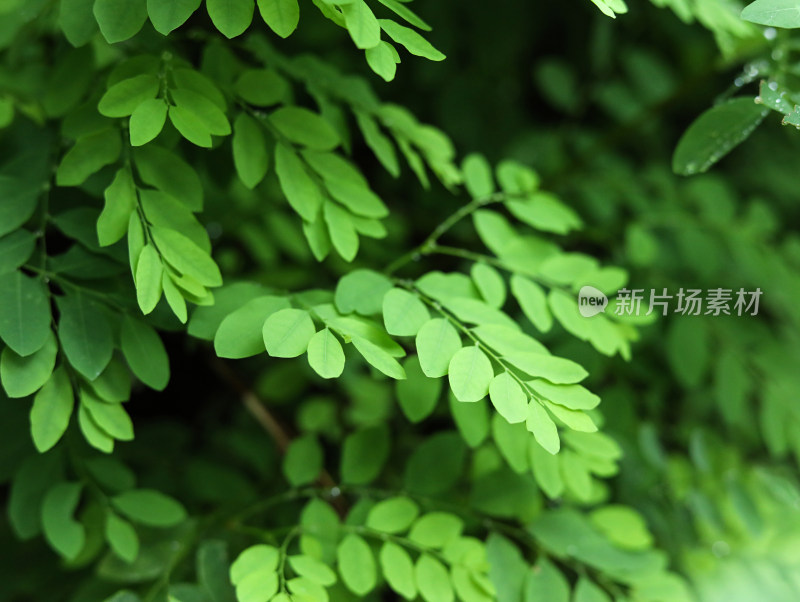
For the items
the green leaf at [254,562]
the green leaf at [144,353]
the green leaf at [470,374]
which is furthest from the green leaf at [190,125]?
the green leaf at [254,562]

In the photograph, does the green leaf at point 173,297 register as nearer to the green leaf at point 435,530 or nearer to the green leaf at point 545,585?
the green leaf at point 435,530

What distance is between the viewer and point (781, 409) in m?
1.09

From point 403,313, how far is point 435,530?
0.90 ft

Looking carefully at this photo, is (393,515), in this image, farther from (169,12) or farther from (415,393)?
(169,12)

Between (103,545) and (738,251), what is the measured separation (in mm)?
1078

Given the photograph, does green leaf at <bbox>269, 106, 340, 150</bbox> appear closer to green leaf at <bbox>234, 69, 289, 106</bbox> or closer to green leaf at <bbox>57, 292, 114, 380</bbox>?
green leaf at <bbox>234, 69, 289, 106</bbox>

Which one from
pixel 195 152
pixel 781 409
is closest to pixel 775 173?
pixel 781 409

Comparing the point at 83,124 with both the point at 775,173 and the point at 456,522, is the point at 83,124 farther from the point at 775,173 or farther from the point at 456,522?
the point at 775,173

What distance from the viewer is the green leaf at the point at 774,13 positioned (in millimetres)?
629

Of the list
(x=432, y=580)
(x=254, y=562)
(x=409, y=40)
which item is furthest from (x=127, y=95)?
(x=432, y=580)

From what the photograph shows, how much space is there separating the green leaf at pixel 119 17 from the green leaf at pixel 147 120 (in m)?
0.06

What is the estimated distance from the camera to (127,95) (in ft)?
2.21

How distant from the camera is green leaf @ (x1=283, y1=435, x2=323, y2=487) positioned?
89 centimetres

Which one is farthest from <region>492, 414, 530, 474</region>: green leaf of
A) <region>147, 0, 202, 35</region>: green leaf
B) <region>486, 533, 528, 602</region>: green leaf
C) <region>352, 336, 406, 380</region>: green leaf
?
<region>147, 0, 202, 35</region>: green leaf
